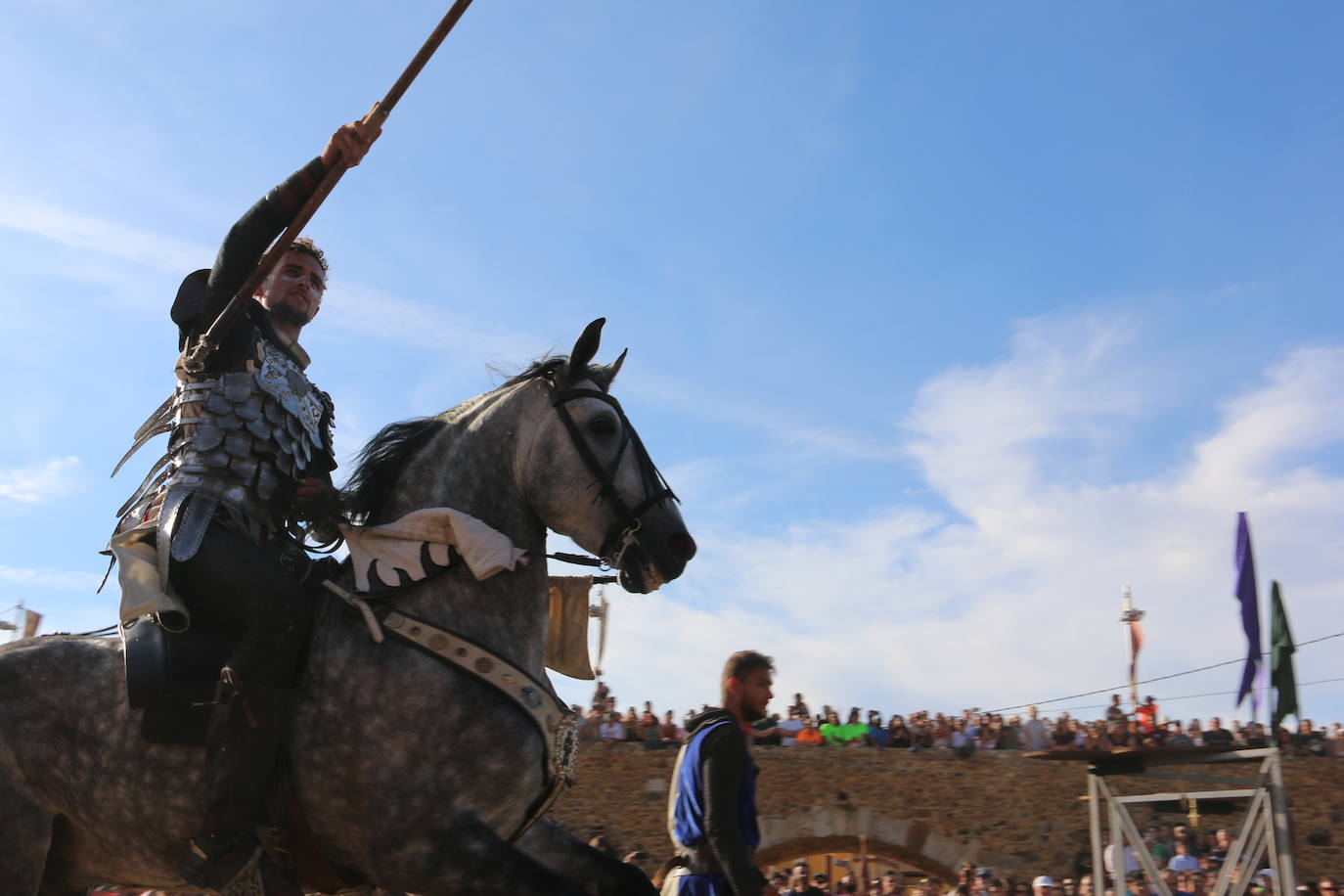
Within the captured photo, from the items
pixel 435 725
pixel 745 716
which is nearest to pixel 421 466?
pixel 435 725

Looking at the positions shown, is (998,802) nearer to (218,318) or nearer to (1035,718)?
(1035,718)

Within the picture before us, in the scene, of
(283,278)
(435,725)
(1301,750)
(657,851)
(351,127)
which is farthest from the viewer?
(1301,750)

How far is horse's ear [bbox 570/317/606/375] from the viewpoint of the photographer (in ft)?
14.9

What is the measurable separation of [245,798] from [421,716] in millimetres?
629

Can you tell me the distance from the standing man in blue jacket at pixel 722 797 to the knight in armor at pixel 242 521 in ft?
5.09

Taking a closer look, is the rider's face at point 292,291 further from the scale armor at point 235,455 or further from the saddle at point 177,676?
the saddle at point 177,676

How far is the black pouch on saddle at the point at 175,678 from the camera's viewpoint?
13.5ft

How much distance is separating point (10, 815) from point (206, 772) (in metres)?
0.83

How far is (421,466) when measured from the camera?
4504mm

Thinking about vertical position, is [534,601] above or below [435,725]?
above

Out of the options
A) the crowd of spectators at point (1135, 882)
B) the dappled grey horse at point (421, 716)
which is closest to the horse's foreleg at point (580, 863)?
the dappled grey horse at point (421, 716)

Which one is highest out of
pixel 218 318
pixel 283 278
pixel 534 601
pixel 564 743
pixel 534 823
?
pixel 283 278

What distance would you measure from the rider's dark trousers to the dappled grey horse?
10 cm

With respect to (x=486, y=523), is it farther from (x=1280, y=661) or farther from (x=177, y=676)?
(x=1280, y=661)
